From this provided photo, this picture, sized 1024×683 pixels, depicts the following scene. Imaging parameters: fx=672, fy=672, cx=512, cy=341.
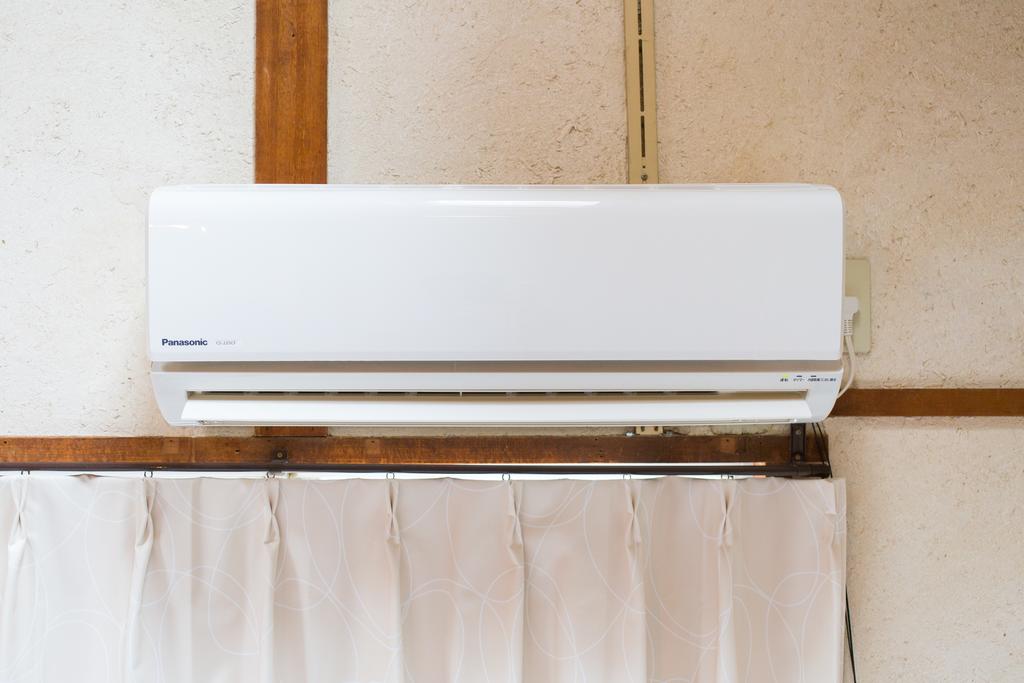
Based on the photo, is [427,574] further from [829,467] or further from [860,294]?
[860,294]

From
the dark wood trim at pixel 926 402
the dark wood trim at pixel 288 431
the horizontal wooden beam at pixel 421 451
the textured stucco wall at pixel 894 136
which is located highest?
the textured stucco wall at pixel 894 136

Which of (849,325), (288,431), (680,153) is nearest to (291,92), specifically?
(288,431)

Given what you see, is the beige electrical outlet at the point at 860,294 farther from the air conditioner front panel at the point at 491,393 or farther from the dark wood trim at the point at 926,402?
the air conditioner front panel at the point at 491,393

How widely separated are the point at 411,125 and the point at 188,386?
627 millimetres

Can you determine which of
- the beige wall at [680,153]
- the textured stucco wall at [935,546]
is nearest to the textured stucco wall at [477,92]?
the beige wall at [680,153]

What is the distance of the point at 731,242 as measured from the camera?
3.03 ft

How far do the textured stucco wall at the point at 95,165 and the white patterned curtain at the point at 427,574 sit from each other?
184 millimetres

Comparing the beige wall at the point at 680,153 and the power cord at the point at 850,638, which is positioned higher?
the beige wall at the point at 680,153

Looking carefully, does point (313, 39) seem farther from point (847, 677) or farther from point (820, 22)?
point (847, 677)

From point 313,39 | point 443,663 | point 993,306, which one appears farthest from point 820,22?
point 443,663

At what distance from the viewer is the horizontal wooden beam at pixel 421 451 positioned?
1.22m

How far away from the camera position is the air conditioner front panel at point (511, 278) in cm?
92

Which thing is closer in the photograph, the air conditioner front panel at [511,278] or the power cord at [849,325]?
the air conditioner front panel at [511,278]

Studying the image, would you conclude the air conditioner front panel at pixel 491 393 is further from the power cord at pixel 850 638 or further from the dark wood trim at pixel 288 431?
the power cord at pixel 850 638
